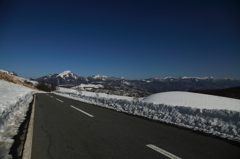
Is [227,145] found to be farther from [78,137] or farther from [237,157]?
[78,137]

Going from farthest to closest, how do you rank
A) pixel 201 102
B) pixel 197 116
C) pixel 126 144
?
pixel 201 102
pixel 197 116
pixel 126 144

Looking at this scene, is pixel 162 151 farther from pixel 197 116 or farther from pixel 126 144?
pixel 197 116

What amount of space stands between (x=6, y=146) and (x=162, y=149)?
4.47 metres

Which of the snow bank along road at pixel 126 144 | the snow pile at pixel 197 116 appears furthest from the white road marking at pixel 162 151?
the snow pile at pixel 197 116

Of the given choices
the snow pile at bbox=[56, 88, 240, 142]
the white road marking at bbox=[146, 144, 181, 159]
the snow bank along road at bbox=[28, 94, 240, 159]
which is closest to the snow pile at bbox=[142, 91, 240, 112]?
the snow pile at bbox=[56, 88, 240, 142]

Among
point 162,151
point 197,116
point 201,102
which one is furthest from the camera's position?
point 201,102

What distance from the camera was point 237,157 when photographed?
131 inches

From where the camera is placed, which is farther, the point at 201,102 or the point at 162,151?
the point at 201,102

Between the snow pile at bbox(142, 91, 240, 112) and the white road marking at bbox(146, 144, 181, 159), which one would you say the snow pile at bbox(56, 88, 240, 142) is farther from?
the snow pile at bbox(142, 91, 240, 112)

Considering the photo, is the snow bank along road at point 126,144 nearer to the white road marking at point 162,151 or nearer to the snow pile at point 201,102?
the white road marking at point 162,151

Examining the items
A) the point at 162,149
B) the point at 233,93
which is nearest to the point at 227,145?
the point at 162,149

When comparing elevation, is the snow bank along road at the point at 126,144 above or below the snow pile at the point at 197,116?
→ below

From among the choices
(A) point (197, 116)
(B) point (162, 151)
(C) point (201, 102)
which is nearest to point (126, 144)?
(B) point (162, 151)

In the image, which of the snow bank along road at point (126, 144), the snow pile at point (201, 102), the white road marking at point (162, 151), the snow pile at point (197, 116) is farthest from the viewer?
the snow pile at point (201, 102)
